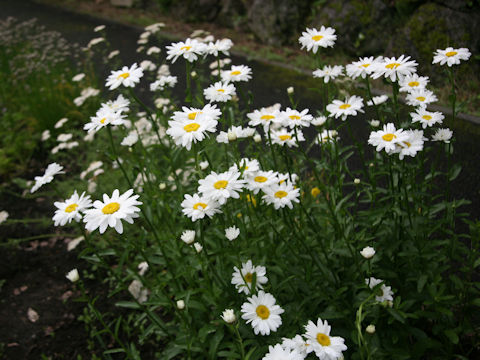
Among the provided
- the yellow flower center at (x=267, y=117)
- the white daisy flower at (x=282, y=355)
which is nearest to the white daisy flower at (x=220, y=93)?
the yellow flower center at (x=267, y=117)

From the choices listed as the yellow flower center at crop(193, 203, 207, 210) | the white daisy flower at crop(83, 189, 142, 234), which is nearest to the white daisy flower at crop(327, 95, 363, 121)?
the yellow flower center at crop(193, 203, 207, 210)

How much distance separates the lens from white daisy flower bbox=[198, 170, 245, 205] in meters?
1.40

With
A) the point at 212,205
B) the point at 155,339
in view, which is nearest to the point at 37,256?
the point at 155,339

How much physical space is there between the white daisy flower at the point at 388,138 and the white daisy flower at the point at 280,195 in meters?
0.35

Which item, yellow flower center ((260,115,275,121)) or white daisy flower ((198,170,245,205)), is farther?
yellow flower center ((260,115,275,121))

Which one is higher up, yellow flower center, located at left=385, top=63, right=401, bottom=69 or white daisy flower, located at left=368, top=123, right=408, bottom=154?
yellow flower center, located at left=385, top=63, right=401, bottom=69

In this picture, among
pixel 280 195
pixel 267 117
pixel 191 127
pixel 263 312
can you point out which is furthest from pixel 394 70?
pixel 263 312

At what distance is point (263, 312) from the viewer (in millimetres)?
1470

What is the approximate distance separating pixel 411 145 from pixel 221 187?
73 cm

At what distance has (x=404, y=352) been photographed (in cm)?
169

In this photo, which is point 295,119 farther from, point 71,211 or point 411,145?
point 71,211

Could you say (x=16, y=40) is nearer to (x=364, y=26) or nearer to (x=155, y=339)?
(x=364, y=26)

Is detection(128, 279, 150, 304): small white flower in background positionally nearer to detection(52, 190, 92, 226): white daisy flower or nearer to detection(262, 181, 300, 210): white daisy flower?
detection(52, 190, 92, 226): white daisy flower

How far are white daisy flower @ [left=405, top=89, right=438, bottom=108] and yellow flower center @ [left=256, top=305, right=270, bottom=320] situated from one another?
1.02 metres
